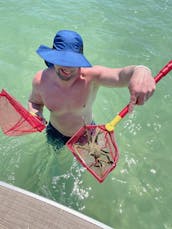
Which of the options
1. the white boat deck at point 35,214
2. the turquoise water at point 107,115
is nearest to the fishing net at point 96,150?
the white boat deck at point 35,214

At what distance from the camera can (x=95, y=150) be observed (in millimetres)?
2260

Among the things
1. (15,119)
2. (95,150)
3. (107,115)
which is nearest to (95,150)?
(95,150)

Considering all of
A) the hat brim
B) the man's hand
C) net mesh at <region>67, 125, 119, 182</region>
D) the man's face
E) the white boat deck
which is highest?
the man's hand

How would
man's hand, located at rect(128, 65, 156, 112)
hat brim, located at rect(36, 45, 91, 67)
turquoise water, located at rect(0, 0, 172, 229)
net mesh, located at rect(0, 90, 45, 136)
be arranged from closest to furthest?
man's hand, located at rect(128, 65, 156, 112) < hat brim, located at rect(36, 45, 91, 67) < net mesh, located at rect(0, 90, 45, 136) < turquoise water, located at rect(0, 0, 172, 229)

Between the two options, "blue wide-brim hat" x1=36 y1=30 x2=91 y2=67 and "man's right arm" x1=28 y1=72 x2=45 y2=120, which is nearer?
"blue wide-brim hat" x1=36 y1=30 x2=91 y2=67

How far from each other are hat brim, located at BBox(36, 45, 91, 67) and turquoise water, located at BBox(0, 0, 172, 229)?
4.87 ft

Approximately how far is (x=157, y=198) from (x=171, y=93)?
1.60 metres

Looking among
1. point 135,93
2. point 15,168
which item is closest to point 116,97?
point 15,168

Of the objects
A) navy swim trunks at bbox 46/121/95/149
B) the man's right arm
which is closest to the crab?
the man's right arm

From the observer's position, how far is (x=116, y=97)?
438 cm

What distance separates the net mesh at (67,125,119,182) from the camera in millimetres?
2252

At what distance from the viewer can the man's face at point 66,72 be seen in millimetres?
2324

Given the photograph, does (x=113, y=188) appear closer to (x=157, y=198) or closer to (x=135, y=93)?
(x=157, y=198)

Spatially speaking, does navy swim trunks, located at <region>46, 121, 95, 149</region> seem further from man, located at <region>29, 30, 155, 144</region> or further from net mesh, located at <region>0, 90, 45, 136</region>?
net mesh, located at <region>0, 90, 45, 136</region>
